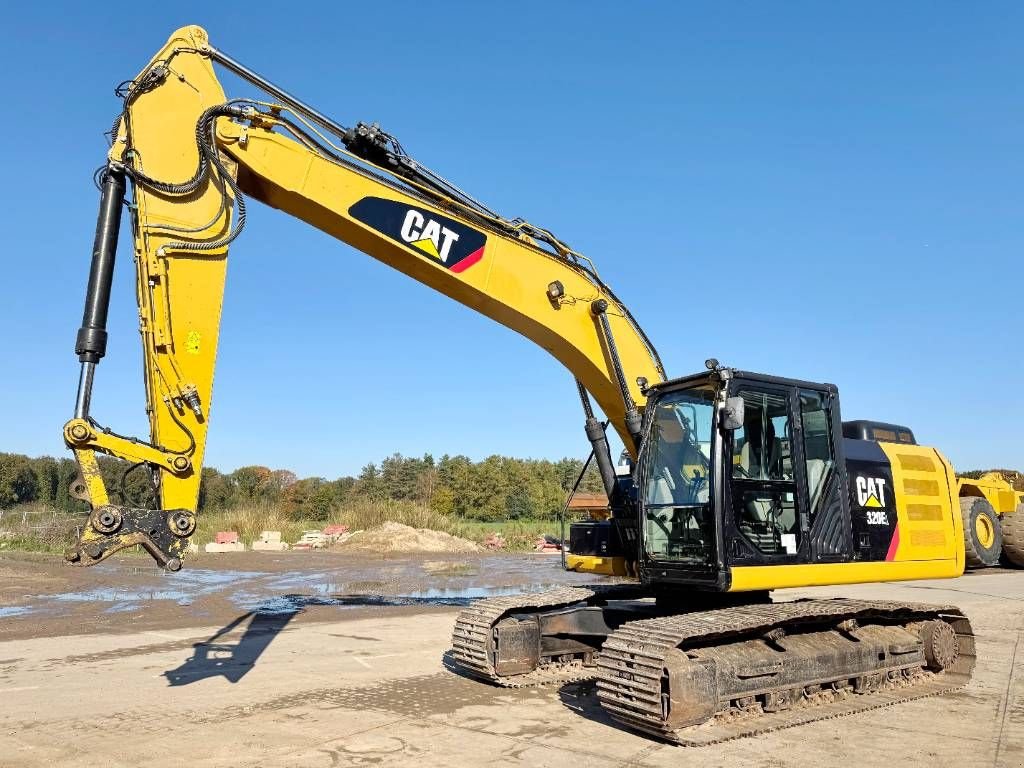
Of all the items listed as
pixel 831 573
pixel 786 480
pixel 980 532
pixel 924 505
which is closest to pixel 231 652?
pixel 786 480

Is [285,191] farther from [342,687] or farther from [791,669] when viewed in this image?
[791,669]

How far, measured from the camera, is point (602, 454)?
26.4ft

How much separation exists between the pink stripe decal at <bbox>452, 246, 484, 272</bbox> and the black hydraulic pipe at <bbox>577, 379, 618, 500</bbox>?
205cm

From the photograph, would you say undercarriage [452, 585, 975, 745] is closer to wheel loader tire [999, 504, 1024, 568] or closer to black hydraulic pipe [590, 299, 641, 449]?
black hydraulic pipe [590, 299, 641, 449]

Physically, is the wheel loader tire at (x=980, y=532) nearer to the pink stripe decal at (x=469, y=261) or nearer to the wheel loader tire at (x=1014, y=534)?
the wheel loader tire at (x=1014, y=534)

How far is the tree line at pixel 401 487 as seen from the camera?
208 feet

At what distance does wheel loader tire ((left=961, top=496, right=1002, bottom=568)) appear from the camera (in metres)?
11.6

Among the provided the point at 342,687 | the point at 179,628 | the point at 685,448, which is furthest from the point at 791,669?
the point at 179,628

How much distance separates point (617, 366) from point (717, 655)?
9.90 feet

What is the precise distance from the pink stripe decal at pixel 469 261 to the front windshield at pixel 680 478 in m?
2.13

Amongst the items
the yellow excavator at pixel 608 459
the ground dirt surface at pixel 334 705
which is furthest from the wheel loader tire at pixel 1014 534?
the yellow excavator at pixel 608 459

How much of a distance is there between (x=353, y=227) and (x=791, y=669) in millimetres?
5148

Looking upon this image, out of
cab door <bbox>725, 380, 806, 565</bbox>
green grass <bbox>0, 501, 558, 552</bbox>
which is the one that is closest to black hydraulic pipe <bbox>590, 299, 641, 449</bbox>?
cab door <bbox>725, 380, 806, 565</bbox>

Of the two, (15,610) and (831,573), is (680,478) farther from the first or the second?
(15,610)
